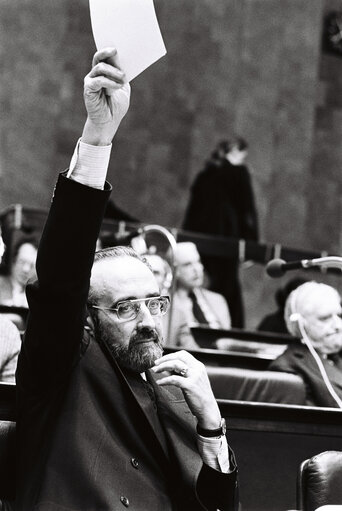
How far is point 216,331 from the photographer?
19.3 ft

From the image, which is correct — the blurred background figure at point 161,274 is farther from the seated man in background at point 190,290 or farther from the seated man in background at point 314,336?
the seated man in background at point 314,336

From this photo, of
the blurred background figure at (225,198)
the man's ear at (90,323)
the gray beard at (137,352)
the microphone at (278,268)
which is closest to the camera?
the gray beard at (137,352)

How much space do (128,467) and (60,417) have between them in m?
0.22

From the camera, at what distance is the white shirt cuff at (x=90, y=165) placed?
86.5 inches

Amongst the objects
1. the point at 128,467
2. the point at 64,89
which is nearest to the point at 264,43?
the point at 64,89

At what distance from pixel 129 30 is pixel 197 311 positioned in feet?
16.3

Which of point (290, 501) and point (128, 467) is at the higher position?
point (128, 467)

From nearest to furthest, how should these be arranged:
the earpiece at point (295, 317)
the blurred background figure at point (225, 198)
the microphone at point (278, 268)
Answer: the microphone at point (278, 268), the earpiece at point (295, 317), the blurred background figure at point (225, 198)

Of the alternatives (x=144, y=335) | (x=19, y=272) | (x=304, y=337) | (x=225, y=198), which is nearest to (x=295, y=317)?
(x=304, y=337)

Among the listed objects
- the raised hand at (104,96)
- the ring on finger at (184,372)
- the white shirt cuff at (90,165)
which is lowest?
the ring on finger at (184,372)

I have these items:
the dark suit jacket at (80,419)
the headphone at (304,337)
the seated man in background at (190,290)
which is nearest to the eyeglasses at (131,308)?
the dark suit jacket at (80,419)

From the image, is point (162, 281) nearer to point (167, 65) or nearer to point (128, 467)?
point (128, 467)

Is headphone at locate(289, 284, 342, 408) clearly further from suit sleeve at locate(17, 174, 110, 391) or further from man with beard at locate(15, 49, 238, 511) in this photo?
suit sleeve at locate(17, 174, 110, 391)

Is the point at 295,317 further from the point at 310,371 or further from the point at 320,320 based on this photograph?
the point at 310,371
